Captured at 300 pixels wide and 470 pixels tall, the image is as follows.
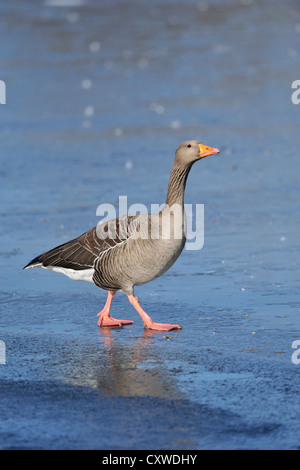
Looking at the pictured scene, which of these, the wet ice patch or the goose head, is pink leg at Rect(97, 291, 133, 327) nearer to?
the goose head

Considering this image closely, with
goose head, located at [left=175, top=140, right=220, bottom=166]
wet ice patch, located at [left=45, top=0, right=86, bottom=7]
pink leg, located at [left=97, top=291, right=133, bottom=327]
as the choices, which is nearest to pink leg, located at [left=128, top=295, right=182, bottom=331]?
pink leg, located at [left=97, top=291, right=133, bottom=327]

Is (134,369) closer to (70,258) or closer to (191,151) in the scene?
(70,258)

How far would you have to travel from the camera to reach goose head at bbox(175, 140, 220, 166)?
662 cm

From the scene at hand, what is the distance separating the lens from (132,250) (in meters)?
6.34

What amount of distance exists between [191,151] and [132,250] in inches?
36.4

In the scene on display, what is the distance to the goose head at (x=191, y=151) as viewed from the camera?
6625 millimetres

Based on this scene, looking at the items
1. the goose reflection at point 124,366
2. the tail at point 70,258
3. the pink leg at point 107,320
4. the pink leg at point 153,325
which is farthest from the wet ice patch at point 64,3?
the goose reflection at point 124,366

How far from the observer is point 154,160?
39.7 feet

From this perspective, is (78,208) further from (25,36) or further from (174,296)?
(25,36)

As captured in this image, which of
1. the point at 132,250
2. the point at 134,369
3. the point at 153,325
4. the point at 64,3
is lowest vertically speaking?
the point at 134,369

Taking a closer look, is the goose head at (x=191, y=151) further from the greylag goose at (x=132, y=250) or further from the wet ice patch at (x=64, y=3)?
the wet ice patch at (x=64, y=3)

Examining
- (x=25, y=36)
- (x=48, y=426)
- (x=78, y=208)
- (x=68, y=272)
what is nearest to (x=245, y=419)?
(x=48, y=426)

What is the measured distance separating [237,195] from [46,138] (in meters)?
4.38

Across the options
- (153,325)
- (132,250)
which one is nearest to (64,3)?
(132,250)
